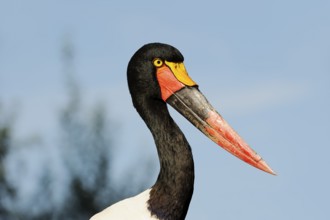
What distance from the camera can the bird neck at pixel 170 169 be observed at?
22.0ft

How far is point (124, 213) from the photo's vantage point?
6.70m

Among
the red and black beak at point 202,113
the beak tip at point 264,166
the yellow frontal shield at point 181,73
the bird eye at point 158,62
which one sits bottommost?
the beak tip at point 264,166

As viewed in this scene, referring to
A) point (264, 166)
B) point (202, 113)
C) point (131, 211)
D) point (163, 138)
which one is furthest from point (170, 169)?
point (264, 166)

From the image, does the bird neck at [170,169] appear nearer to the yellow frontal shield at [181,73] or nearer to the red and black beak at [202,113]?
the red and black beak at [202,113]

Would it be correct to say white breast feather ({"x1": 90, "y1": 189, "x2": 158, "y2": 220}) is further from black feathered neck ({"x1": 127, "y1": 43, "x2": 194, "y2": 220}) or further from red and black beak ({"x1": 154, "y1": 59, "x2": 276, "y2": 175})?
red and black beak ({"x1": 154, "y1": 59, "x2": 276, "y2": 175})

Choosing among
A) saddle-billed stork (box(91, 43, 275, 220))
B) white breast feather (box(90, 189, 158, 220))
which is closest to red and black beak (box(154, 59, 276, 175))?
saddle-billed stork (box(91, 43, 275, 220))

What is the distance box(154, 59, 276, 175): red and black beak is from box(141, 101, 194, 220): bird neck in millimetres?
158

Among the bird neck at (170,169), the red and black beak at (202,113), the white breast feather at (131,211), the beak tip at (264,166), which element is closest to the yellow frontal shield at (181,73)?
the red and black beak at (202,113)

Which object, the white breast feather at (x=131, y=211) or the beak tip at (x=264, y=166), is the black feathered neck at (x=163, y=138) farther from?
the beak tip at (x=264, y=166)

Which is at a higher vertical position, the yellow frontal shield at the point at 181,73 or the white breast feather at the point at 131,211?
the yellow frontal shield at the point at 181,73

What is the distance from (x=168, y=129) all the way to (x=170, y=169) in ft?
1.11

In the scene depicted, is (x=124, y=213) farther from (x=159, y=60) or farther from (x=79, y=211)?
(x=79, y=211)

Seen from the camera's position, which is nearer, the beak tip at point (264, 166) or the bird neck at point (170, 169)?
the bird neck at point (170, 169)

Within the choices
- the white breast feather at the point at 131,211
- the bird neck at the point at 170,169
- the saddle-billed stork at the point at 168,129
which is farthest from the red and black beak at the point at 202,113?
the white breast feather at the point at 131,211
